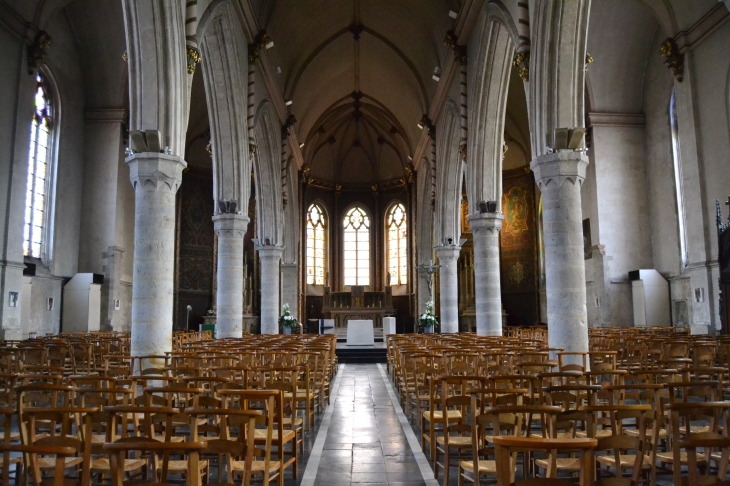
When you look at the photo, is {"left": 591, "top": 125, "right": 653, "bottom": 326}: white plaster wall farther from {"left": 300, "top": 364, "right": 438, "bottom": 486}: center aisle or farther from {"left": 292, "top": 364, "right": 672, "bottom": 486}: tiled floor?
{"left": 292, "top": 364, "right": 672, "bottom": 486}: tiled floor

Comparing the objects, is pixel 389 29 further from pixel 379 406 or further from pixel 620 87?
pixel 379 406

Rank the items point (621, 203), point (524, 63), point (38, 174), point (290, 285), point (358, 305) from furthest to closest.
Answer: point (358, 305)
point (290, 285)
point (621, 203)
point (38, 174)
point (524, 63)

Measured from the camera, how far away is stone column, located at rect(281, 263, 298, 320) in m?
31.5

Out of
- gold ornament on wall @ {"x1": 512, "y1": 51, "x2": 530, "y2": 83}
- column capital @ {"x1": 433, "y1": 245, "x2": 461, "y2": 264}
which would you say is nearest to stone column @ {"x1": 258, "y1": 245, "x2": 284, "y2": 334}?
column capital @ {"x1": 433, "y1": 245, "x2": 461, "y2": 264}

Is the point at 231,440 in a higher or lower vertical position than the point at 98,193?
lower

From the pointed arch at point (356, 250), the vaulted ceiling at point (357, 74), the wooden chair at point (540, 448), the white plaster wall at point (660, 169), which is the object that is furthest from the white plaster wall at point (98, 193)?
the wooden chair at point (540, 448)

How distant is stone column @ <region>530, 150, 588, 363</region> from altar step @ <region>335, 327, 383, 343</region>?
14864mm

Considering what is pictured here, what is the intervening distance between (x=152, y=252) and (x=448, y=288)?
48.7 feet

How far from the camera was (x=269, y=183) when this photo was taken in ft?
81.9

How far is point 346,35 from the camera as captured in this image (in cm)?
2789

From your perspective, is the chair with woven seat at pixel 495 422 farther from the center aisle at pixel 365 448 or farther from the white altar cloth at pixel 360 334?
the white altar cloth at pixel 360 334

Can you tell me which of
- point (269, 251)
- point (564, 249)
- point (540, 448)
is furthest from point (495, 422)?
point (269, 251)

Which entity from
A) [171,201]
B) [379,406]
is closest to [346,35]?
[171,201]

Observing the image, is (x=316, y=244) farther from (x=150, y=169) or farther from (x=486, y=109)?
(x=150, y=169)
